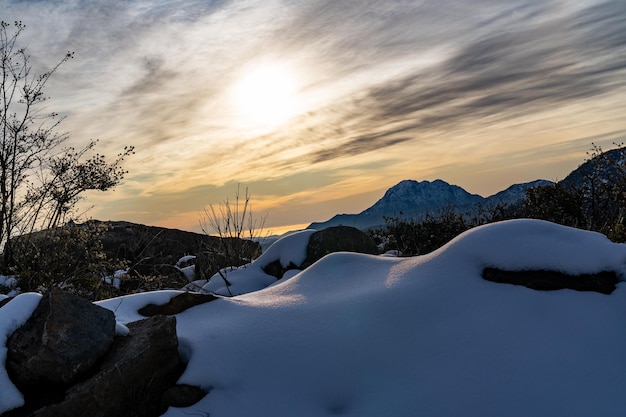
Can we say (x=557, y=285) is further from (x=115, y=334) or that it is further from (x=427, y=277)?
(x=115, y=334)

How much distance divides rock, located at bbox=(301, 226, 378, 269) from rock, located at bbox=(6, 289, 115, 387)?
485cm

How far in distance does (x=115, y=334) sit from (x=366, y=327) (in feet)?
5.47

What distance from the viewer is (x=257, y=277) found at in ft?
24.8

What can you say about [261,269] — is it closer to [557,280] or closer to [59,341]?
[59,341]

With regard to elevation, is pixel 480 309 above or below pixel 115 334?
below

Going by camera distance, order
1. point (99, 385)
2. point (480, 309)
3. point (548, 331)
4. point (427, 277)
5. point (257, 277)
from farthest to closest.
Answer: point (257, 277) → point (427, 277) → point (480, 309) → point (548, 331) → point (99, 385)

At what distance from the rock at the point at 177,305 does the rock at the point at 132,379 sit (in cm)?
78

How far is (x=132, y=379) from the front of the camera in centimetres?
267

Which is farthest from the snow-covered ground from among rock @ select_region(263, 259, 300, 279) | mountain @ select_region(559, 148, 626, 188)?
mountain @ select_region(559, 148, 626, 188)

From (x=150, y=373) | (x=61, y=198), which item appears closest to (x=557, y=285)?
(x=150, y=373)

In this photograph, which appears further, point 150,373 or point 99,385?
point 150,373

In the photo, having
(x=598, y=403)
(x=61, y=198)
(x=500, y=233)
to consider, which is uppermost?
(x=61, y=198)

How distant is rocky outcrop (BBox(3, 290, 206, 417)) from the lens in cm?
253

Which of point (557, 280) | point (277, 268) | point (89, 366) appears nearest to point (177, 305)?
point (89, 366)
